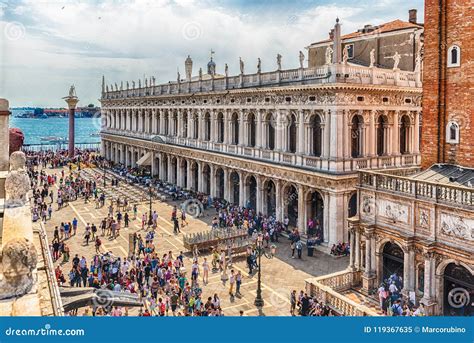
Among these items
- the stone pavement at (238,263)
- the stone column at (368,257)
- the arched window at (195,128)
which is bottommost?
the stone pavement at (238,263)

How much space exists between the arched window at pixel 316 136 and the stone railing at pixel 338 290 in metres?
11.5

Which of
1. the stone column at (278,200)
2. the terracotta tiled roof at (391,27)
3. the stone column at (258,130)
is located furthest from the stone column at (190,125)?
the terracotta tiled roof at (391,27)

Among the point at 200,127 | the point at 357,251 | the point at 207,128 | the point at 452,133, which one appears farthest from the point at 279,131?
the point at 452,133

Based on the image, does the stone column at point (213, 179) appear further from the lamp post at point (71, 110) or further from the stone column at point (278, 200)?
the lamp post at point (71, 110)

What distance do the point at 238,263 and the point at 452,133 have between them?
13.0 metres

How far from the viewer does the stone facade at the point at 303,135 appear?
27.7 metres

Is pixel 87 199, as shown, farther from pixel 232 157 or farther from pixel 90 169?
pixel 90 169

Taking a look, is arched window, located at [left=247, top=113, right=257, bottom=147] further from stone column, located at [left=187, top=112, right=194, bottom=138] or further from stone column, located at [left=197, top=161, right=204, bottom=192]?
stone column, located at [left=187, top=112, right=194, bottom=138]

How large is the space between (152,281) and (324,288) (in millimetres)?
7877

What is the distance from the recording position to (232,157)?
122ft

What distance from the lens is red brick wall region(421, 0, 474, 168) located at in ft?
60.1

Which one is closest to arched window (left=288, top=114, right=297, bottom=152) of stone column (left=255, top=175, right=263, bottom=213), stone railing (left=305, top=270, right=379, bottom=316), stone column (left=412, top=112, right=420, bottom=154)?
stone column (left=255, top=175, right=263, bottom=213)

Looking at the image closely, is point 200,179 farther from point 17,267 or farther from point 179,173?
point 17,267

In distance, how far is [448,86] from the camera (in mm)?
19125
